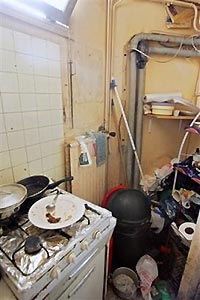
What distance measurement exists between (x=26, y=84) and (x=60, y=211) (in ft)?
2.36

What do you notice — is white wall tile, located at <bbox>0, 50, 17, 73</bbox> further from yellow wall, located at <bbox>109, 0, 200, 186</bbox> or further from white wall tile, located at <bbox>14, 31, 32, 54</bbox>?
yellow wall, located at <bbox>109, 0, 200, 186</bbox>

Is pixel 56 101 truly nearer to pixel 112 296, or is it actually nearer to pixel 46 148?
pixel 46 148

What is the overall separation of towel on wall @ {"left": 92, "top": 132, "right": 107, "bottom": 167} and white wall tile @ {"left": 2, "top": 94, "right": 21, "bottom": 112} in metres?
0.73

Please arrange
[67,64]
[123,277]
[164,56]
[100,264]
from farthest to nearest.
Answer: [164,56] → [123,277] → [67,64] → [100,264]

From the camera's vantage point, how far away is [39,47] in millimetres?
1119

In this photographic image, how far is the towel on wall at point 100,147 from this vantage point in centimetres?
167

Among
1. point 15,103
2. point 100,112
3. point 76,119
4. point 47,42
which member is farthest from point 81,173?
point 47,42

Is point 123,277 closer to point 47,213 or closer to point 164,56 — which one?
point 47,213

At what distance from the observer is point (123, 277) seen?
A: 4.81 ft

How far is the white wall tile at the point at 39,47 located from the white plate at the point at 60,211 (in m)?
0.82

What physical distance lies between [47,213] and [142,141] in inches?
57.4

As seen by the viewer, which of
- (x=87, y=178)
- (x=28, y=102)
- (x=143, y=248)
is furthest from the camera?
(x=87, y=178)

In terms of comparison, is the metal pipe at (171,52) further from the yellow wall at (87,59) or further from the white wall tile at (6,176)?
the white wall tile at (6,176)

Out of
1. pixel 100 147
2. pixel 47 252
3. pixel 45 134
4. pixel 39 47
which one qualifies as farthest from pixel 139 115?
pixel 47 252
